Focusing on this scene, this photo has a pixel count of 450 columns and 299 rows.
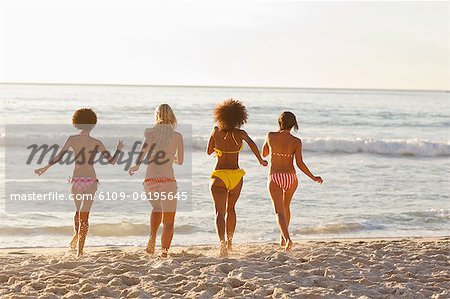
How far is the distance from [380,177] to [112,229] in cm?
758

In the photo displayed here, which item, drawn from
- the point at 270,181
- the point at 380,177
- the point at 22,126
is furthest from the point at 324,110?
the point at 270,181

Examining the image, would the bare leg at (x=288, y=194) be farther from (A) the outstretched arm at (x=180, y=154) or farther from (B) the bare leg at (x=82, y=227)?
(B) the bare leg at (x=82, y=227)

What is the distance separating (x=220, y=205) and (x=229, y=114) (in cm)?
97

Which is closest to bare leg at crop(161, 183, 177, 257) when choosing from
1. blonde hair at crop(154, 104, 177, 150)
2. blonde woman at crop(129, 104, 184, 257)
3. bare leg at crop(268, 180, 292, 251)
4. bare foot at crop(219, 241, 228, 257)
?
blonde woman at crop(129, 104, 184, 257)

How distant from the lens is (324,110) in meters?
42.2

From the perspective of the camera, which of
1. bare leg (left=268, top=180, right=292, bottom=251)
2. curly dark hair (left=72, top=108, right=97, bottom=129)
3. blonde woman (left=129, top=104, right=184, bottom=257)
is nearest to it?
curly dark hair (left=72, top=108, right=97, bottom=129)

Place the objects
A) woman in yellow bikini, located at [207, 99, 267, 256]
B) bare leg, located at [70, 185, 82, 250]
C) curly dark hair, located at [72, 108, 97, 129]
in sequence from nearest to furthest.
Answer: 1. curly dark hair, located at [72, 108, 97, 129]
2. bare leg, located at [70, 185, 82, 250]
3. woman in yellow bikini, located at [207, 99, 267, 256]

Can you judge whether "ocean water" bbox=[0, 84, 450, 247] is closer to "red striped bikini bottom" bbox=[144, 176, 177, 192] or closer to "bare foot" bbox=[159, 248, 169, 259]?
"bare foot" bbox=[159, 248, 169, 259]

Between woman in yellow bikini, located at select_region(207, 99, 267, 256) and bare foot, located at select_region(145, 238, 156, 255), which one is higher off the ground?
woman in yellow bikini, located at select_region(207, 99, 267, 256)

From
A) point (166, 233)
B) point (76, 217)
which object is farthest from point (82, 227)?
point (166, 233)

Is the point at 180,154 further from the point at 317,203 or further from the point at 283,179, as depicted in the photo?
the point at 317,203

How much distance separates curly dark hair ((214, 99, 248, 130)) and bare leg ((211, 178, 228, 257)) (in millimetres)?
602

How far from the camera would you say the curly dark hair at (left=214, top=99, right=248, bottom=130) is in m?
6.76

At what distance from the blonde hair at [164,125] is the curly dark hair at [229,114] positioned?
1.68 ft
